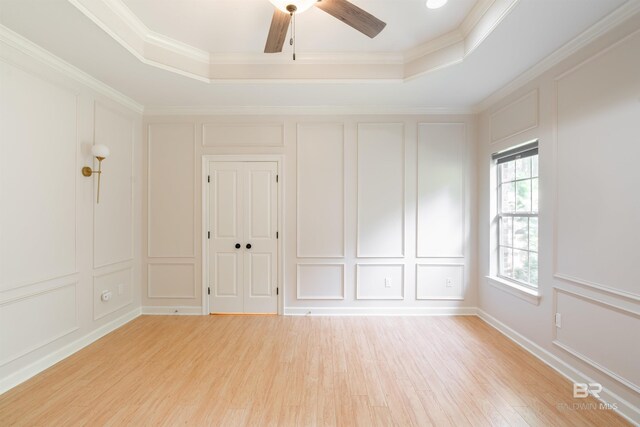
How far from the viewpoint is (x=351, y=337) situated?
289 centimetres

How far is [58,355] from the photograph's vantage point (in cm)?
241

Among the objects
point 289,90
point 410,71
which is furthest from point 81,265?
point 410,71

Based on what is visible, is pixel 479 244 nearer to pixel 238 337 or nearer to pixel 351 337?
pixel 351 337

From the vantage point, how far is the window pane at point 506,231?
3047 millimetres

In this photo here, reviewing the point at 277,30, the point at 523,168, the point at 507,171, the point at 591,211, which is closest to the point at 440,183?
the point at 507,171

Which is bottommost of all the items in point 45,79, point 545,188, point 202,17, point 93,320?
point 93,320

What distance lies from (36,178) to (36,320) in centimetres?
119

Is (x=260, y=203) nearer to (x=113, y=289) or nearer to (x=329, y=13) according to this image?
Answer: (x=113, y=289)

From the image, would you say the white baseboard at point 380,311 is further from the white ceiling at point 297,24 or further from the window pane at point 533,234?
the white ceiling at point 297,24

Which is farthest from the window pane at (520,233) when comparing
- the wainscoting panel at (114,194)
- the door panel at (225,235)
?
the wainscoting panel at (114,194)

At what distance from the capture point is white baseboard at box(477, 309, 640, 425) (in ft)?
5.75

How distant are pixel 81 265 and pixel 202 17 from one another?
102 inches

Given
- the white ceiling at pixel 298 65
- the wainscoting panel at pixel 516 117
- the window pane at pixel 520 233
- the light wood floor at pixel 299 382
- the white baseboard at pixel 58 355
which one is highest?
the white ceiling at pixel 298 65

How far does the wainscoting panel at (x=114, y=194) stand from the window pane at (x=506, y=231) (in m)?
4.53
